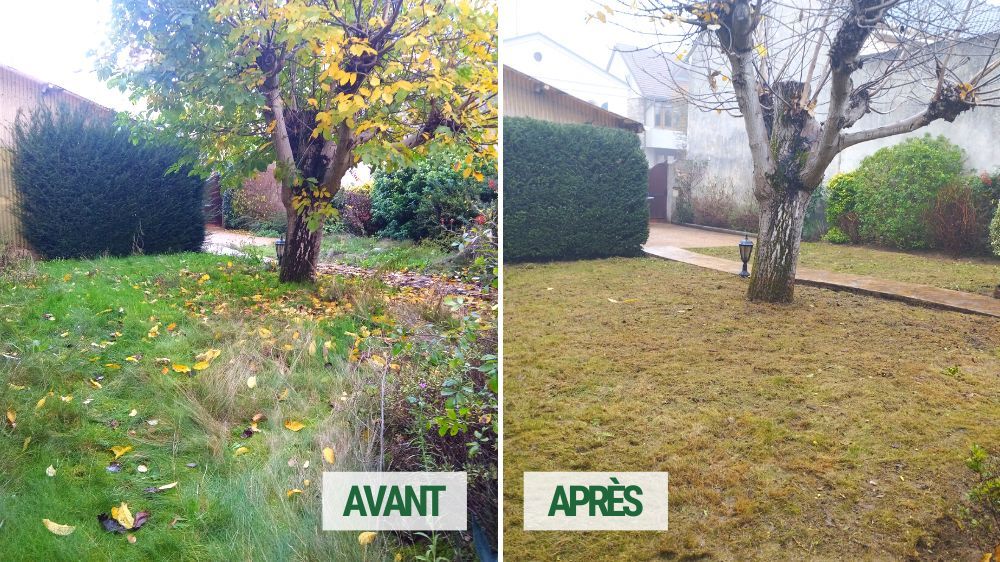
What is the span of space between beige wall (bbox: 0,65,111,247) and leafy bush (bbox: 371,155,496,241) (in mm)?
1174

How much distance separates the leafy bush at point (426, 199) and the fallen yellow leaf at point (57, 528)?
1.34 meters

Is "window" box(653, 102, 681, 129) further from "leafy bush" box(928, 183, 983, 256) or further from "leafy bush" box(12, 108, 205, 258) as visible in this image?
"leafy bush" box(12, 108, 205, 258)

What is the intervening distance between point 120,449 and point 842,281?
2.25 meters

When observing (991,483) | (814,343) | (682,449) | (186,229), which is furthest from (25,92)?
(991,483)

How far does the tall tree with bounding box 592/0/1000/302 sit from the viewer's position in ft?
5.80

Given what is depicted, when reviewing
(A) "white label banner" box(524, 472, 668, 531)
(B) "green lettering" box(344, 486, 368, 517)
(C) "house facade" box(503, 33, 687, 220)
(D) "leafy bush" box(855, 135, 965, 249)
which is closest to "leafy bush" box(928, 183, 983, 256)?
(D) "leafy bush" box(855, 135, 965, 249)

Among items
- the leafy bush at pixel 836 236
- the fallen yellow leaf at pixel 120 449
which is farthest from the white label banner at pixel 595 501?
the fallen yellow leaf at pixel 120 449

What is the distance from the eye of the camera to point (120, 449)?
6.79ft

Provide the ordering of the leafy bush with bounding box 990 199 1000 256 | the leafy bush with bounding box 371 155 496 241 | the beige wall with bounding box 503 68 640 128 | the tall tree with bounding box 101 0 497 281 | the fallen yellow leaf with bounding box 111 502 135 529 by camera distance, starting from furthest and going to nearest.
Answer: the leafy bush with bounding box 371 155 496 241 → the tall tree with bounding box 101 0 497 281 → the fallen yellow leaf with bounding box 111 502 135 529 → the beige wall with bounding box 503 68 640 128 → the leafy bush with bounding box 990 199 1000 256

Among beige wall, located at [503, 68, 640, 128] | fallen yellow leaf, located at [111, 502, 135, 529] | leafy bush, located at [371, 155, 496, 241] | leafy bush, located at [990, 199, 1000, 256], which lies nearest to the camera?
leafy bush, located at [990, 199, 1000, 256]

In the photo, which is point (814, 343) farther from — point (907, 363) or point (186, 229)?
point (186, 229)

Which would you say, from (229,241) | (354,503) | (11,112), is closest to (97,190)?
(11,112)

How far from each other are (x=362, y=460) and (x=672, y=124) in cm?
139

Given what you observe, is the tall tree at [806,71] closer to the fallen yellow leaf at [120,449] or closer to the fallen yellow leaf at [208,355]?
the fallen yellow leaf at [208,355]
